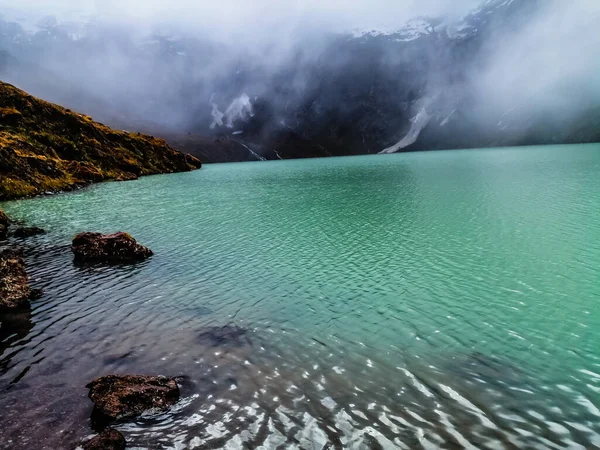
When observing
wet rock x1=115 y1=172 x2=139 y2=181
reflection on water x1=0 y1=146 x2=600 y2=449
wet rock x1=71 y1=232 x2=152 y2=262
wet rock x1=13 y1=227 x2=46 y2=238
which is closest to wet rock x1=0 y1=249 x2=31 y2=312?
reflection on water x1=0 y1=146 x2=600 y2=449

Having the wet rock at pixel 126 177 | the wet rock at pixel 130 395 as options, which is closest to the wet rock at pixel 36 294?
the wet rock at pixel 130 395

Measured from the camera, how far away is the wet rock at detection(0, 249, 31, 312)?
23.6 meters

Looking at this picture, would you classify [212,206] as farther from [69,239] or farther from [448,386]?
[448,386]

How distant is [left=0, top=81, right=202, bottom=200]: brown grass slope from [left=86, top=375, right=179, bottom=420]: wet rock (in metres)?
95.3

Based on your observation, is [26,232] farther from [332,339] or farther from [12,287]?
[332,339]

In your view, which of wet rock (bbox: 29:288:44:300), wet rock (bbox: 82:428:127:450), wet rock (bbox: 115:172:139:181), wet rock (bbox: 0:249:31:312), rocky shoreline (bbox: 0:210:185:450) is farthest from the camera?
wet rock (bbox: 115:172:139:181)

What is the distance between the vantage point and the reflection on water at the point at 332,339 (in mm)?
12453

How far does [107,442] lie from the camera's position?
451 inches

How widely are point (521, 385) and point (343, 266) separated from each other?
17.5 m

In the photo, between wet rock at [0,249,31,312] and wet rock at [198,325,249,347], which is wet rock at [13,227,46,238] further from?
wet rock at [198,325,249,347]

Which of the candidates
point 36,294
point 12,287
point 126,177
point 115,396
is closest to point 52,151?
point 126,177

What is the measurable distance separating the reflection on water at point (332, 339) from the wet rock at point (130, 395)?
50cm

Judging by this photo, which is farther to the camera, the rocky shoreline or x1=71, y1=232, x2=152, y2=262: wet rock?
x1=71, y1=232, x2=152, y2=262: wet rock

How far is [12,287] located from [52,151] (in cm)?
12429
